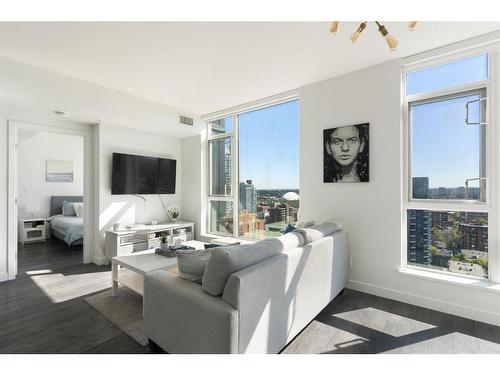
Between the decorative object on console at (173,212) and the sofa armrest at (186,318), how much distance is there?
3.11 m

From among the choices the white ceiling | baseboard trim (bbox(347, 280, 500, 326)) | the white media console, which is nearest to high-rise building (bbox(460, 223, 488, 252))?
baseboard trim (bbox(347, 280, 500, 326))

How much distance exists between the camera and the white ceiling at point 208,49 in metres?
2.17

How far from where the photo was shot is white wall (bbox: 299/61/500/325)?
8.50ft

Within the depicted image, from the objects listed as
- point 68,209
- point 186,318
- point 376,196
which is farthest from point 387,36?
point 68,209

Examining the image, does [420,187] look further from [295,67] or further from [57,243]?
[57,243]

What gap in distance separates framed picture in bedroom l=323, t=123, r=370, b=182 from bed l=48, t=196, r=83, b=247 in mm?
4654

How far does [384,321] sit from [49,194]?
7391 millimetres

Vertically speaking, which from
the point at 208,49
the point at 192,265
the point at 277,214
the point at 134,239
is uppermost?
the point at 208,49

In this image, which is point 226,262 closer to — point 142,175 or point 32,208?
point 142,175

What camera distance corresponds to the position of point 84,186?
4027 mm

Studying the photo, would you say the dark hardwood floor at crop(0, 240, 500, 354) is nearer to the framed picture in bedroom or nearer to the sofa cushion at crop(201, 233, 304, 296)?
the sofa cushion at crop(201, 233, 304, 296)

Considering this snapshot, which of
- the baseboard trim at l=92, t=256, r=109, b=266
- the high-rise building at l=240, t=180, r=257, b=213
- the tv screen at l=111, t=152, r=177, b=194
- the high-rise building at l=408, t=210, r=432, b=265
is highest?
the tv screen at l=111, t=152, r=177, b=194

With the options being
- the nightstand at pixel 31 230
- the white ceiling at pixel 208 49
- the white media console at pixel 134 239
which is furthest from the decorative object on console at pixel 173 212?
the nightstand at pixel 31 230
